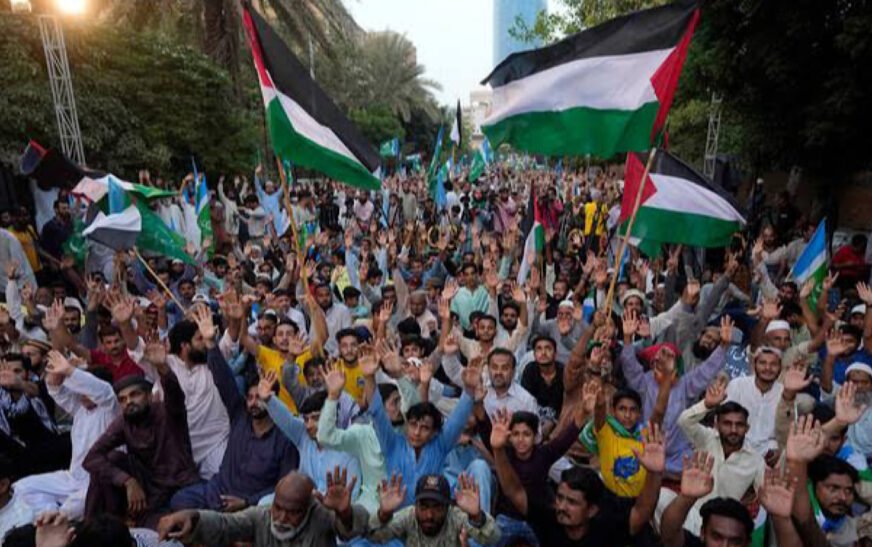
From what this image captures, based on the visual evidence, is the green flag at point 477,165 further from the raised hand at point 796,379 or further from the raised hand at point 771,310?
the raised hand at point 796,379

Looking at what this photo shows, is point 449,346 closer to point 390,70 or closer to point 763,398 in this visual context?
point 763,398

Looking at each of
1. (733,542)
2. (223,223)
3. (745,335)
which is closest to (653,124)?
(745,335)

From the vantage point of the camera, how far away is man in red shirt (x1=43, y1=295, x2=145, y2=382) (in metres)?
4.82

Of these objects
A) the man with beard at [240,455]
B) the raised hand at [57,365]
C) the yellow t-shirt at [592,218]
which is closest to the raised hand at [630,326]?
the man with beard at [240,455]

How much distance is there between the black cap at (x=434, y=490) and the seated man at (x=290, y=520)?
35 centimetres

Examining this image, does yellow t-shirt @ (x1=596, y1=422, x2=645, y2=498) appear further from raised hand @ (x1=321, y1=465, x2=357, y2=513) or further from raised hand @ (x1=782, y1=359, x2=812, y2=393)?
raised hand @ (x1=321, y1=465, x2=357, y2=513)

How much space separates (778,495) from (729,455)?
94 centimetres

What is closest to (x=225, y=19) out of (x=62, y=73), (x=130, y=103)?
(x=130, y=103)

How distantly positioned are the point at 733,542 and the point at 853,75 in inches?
317

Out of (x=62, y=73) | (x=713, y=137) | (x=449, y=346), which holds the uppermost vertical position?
(x=62, y=73)

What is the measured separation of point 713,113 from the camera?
1174 cm

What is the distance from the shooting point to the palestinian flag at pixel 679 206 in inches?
233

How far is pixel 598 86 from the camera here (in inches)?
185

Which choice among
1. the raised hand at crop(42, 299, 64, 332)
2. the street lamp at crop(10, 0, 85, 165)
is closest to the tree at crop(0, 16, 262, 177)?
the street lamp at crop(10, 0, 85, 165)
